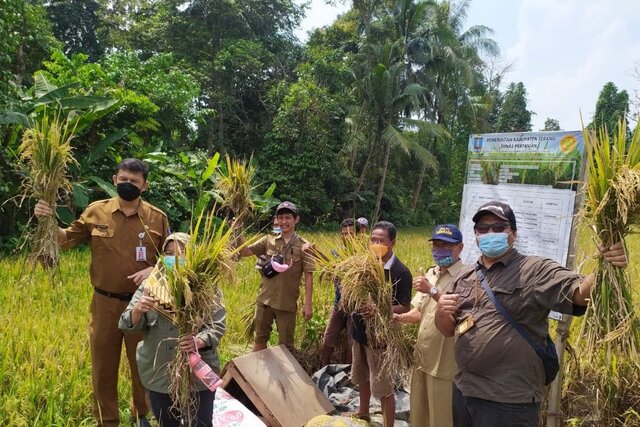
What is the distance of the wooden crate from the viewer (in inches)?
133

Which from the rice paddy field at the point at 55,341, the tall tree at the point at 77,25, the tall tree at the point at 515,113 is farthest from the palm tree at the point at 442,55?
the rice paddy field at the point at 55,341

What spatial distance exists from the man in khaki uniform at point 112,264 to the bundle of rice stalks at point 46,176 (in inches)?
5.9

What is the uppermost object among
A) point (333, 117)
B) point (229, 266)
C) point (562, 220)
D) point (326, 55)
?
point (326, 55)

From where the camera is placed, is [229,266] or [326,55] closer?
[229,266]

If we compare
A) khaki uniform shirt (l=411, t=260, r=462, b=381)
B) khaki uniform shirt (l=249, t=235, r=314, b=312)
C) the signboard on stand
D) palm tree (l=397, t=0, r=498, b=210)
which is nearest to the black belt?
khaki uniform shirt (l=249, t=235, r=314, b=312)

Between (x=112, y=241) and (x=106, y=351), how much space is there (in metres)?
0.76

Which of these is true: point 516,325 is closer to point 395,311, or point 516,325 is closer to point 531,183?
point 395,311

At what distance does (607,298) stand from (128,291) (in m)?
2.84

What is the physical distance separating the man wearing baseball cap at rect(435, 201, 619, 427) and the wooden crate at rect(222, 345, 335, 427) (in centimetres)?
152

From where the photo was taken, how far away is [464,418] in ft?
7.58

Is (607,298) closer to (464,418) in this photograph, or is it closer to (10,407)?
(464,418)

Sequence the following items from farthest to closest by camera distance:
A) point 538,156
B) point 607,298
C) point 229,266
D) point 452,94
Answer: point 452,94 < point 538,156 < point 229,266 < point 607,298

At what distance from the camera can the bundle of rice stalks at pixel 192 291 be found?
2.11m

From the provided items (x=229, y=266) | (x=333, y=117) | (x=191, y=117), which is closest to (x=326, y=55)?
(x=333, y=117)
